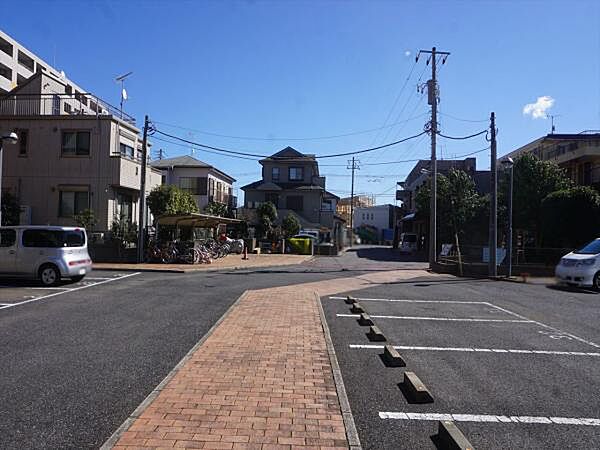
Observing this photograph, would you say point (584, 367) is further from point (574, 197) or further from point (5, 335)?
point (574, 197)

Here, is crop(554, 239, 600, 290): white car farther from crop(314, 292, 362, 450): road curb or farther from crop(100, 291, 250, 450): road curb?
crop(100, 291, 250, 450): road curb

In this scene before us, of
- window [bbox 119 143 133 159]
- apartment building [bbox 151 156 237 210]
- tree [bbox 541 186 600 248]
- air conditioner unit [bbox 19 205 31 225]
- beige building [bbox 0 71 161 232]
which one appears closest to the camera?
tree [bbox 541 186 600 248]

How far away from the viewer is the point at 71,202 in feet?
90.9

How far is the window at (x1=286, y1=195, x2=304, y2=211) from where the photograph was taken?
53.5 m

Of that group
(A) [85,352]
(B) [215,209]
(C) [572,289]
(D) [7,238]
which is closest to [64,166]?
(D) [7,238]

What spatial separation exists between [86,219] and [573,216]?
961 inches

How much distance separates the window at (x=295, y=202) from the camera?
53.5 metres

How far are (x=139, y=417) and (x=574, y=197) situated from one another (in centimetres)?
2657

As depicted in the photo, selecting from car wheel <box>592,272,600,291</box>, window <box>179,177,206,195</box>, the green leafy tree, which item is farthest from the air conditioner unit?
the green leafy tree

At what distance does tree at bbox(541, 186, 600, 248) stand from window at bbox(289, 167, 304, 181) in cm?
3051

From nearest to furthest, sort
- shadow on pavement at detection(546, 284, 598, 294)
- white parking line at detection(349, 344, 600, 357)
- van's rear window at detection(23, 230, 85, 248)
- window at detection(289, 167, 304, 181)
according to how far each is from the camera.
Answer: white parking line at detection(349, 344, 600, 357) < van's rear window at detection(23, 230, 85, 248) < shadow on pavement at detection(546, 284, 598, 294) < window at detection(289, 167, 304, 181)

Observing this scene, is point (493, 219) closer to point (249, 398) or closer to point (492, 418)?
point (492, 418)

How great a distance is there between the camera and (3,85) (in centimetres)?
4625

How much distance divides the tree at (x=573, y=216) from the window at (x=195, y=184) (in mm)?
29092
